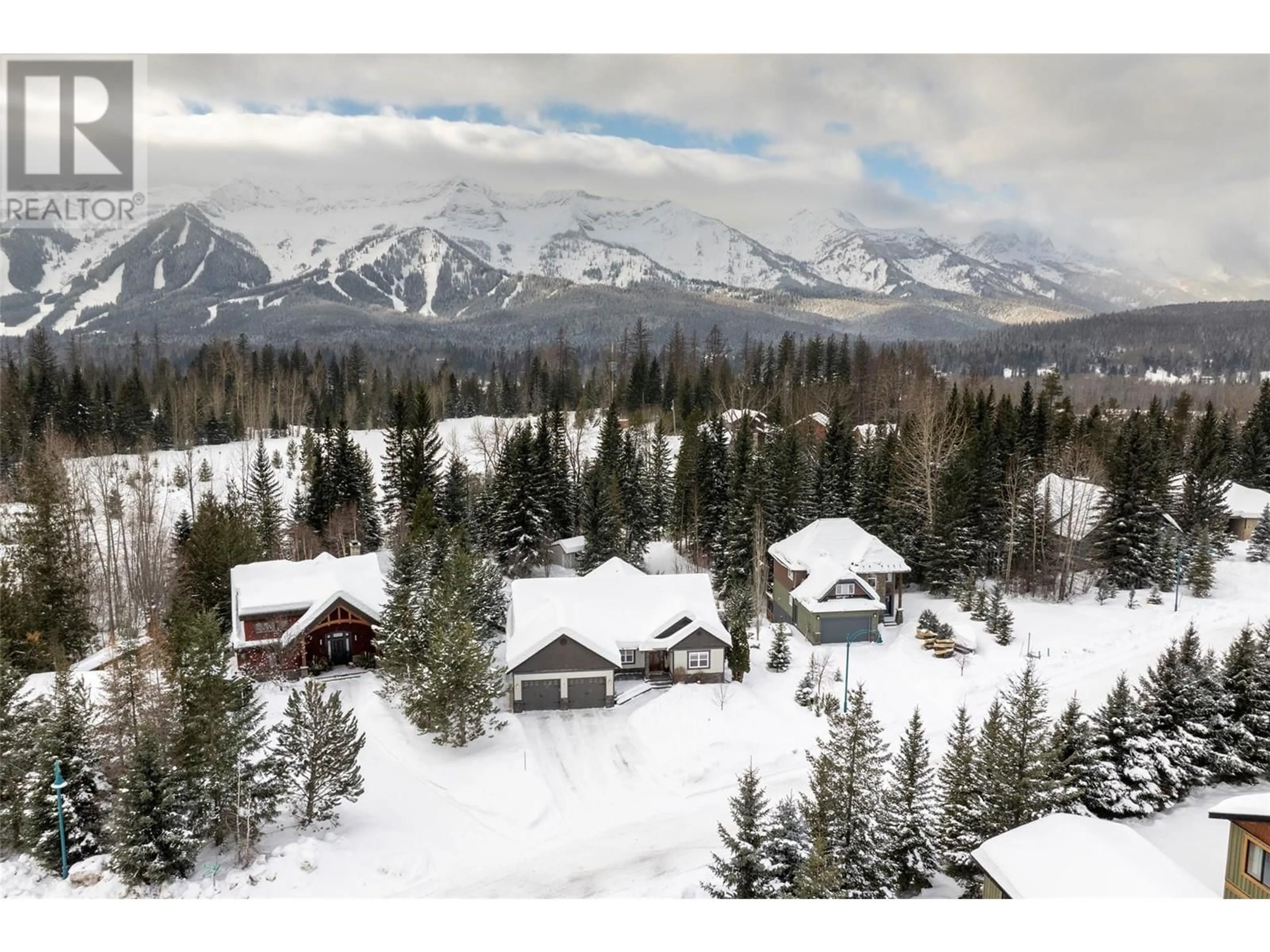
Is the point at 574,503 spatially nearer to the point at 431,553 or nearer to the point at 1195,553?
the point at 431,553

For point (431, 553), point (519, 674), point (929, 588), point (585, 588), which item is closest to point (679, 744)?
point (519, 674)

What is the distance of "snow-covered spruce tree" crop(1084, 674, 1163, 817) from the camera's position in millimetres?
19406

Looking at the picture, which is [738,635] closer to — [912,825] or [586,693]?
[586,693]

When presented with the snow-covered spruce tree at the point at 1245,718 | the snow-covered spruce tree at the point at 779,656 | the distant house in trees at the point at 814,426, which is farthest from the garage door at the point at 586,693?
the distant house in trees at the point at 814,426

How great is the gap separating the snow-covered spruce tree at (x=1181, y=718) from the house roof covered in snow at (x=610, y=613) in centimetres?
1315

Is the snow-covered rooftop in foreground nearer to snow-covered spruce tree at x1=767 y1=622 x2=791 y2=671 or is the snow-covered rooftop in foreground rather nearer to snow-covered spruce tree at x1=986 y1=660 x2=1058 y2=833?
snow-covered spruce tree at x1=986 y1=660 x2=1058 y2=833

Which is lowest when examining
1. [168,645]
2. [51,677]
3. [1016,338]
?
[51,677]

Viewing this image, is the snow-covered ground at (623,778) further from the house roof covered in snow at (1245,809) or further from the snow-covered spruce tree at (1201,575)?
the house roof covered in snow at (1245,809)

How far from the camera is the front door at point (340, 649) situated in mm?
Result: 28609

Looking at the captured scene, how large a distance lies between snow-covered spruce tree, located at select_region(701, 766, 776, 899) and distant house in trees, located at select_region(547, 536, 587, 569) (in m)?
25.6

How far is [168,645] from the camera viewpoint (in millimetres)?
21250

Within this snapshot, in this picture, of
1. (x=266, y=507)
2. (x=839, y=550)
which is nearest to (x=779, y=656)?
(x=839, y=550)

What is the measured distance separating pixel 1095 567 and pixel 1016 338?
138 meters

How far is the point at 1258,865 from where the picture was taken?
13750 mm
